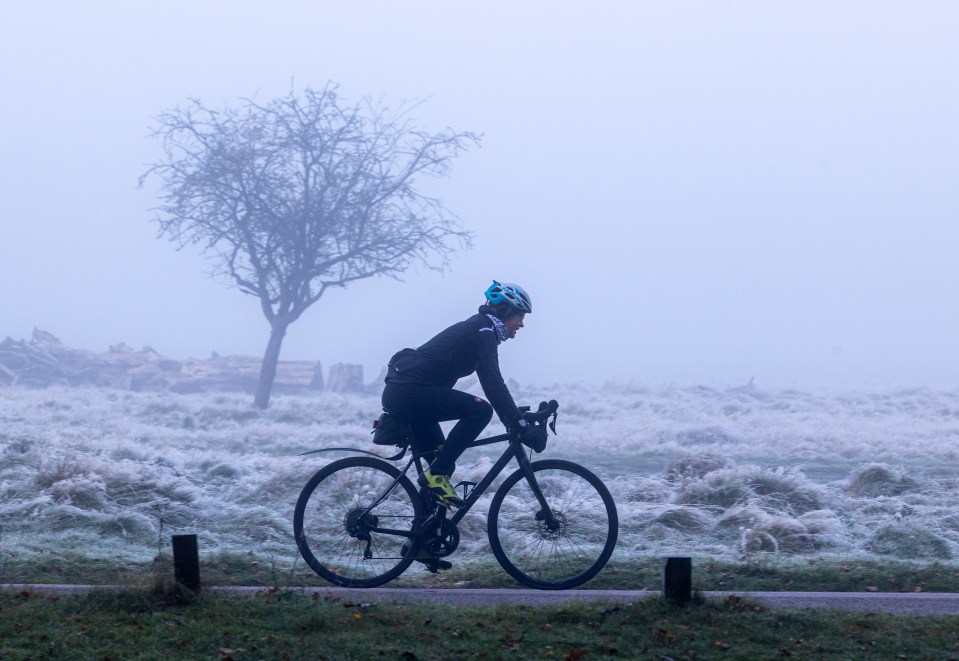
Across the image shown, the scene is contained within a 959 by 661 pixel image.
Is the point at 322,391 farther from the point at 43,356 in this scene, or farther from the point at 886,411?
the point at 886,411

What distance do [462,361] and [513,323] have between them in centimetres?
44

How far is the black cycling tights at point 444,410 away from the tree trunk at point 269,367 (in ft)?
75.2

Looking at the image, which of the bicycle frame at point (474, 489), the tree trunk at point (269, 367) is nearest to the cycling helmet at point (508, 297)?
the bicycle frame at point (474, 489)

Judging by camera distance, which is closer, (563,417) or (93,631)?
(93,631)

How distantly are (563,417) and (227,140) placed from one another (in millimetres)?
11296

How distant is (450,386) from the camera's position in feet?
24.3

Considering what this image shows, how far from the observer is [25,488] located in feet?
40.0

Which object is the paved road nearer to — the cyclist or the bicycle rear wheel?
the bicycle rear wheel

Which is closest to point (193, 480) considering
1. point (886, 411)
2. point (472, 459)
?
point (472, 459)

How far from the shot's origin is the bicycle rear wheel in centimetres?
737

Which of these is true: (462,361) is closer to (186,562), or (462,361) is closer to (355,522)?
(355,522)

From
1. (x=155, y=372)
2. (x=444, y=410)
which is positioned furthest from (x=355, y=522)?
(x=155, y=372)

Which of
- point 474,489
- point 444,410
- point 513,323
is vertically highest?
point 513,323

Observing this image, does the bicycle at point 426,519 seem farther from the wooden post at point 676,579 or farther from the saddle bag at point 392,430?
the wooden post at point 676,579
